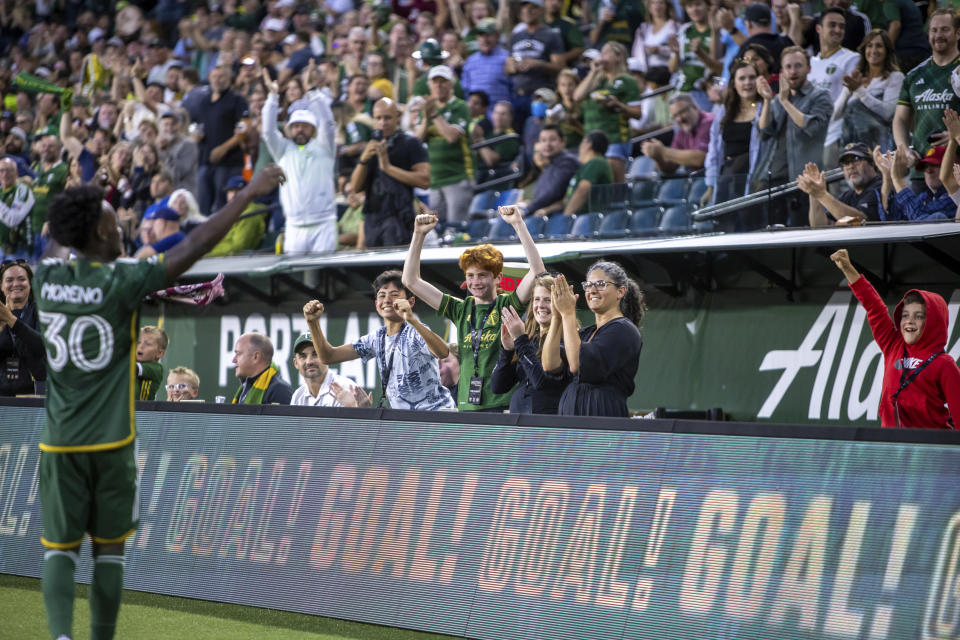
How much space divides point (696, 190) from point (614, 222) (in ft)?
2.77

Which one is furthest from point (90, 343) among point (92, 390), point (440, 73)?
point (440, 73)

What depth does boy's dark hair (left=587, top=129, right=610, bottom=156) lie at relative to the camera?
12.4m

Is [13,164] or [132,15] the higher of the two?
[132,15]

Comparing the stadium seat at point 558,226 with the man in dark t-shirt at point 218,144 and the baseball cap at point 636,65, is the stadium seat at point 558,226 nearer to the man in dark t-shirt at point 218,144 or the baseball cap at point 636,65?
the baseball cap at point 636,65

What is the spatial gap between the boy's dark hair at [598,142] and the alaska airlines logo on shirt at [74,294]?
8.08 metres

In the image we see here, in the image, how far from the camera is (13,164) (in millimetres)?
16656

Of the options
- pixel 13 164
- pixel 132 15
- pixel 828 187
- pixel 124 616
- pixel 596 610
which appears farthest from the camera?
pixel 132 15

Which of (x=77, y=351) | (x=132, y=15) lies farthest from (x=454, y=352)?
(x=132, y=15)

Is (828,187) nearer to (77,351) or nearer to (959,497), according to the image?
(959,497)

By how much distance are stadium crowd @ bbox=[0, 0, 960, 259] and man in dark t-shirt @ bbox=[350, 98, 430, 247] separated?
23 mm

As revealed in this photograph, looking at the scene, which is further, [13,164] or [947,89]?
[13,164]

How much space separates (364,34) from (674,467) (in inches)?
487

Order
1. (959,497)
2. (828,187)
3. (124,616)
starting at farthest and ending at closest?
(828,187), (124,616), (959,497)

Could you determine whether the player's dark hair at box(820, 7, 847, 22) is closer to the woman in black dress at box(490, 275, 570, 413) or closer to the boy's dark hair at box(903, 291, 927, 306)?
the boy's dark hair at box(903, 291, 927, 306)
